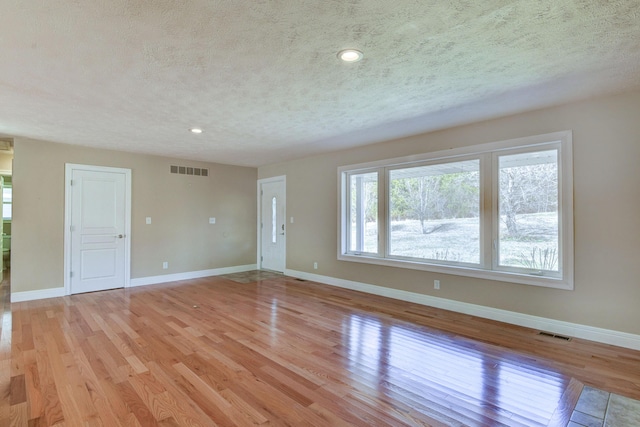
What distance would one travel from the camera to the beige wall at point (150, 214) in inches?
189

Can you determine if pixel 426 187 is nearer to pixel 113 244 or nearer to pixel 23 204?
pixel 113 244

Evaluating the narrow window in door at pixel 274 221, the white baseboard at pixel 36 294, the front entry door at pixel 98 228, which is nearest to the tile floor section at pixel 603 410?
the narrow window in door at pixel 274 221

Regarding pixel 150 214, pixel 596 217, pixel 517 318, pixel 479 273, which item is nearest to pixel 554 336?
pixel 517 318

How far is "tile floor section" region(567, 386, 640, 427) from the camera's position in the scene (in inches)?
76.0

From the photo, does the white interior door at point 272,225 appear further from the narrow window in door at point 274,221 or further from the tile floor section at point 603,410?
the tile floor section at point 603,410

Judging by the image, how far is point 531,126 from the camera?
3.56 m

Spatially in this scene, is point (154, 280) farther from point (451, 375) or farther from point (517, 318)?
point (517, 318)

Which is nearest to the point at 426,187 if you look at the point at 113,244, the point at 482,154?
the point at 482,154

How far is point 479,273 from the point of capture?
13.0 ft

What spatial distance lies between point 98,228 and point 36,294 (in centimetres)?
129

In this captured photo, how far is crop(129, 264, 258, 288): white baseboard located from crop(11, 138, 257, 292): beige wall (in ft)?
0.27

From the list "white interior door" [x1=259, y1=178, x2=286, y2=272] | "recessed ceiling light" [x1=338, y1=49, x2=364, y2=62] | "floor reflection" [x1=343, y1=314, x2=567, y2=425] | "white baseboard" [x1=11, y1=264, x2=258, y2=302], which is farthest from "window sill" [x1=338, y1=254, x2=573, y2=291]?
"white baseboard" [x1=11, y1=264, x2=258, y2=302]

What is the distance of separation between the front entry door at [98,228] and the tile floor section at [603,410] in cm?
641

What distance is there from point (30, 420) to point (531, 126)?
511cm
